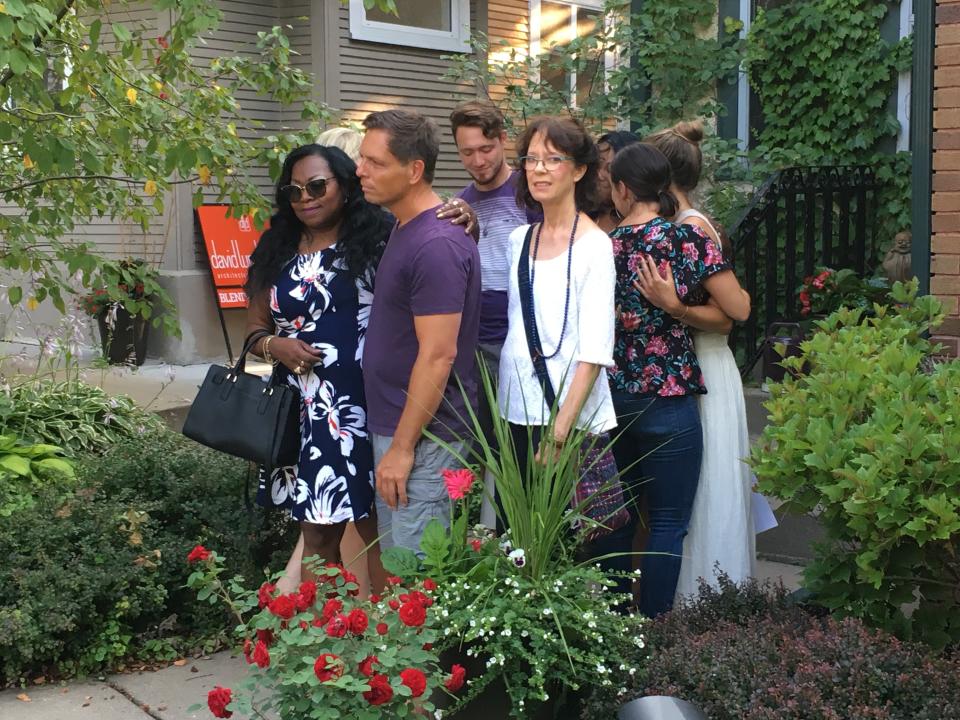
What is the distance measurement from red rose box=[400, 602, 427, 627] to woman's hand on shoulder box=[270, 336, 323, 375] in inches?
49.9

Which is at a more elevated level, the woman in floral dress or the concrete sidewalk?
the woman in floral dress

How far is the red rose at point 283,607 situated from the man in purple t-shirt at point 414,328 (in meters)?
0.72

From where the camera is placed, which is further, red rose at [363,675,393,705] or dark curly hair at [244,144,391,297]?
dark curly hair at [244,144,391,297]

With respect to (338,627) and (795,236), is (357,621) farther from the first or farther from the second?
(795,236)

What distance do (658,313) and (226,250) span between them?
804cm

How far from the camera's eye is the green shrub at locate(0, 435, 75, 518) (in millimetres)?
4777

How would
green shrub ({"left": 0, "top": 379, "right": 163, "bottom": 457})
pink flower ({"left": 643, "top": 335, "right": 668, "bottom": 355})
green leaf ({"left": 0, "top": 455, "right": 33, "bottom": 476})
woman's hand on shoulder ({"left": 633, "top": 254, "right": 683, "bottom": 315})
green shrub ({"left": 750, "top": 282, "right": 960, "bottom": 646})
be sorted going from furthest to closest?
green shrub ({"left": 0, "top": 379, "right": 163, "bottom": 457}) → green leaf ({"left": 0, "top": 455, "right": 33, "bottom": 476}) → pink flower ({"left": 643, "top": 335, "right": 668, "bottom": 355}) → woman's hand on shoulder ({"left": 633, "top": 254, "right": 683, "bottom": 315}) → green shrub ({"left": 750, "top": 282, "right": 960, "bottom": 646})

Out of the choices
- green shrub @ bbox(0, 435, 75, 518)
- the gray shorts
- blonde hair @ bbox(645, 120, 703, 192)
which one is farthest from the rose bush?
green shrub @ bbox(0, 435, 75, 518)

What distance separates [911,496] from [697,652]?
2.20 feet

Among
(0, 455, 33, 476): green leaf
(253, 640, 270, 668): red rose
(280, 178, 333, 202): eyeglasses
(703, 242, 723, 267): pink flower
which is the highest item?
(280, 178, 333, 202): eyeglasses

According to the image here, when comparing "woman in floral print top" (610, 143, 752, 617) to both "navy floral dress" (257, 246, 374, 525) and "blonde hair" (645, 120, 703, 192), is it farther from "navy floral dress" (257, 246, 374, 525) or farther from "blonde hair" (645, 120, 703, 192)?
"navy floral dress" (257, 246, 374, 525)

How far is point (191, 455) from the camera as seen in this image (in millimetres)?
5000

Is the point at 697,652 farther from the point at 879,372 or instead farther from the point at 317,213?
the point at 317,213

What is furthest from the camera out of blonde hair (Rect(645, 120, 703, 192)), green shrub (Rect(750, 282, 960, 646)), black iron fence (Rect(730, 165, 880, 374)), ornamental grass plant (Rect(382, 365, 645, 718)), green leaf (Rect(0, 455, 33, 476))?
black iron fence (Rect(730, 165, 880, 374))
